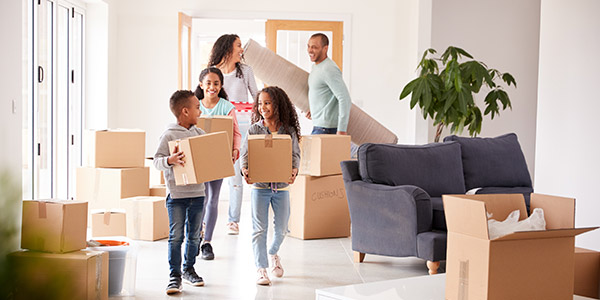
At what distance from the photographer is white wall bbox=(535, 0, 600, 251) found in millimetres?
4609

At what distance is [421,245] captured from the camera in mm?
3537

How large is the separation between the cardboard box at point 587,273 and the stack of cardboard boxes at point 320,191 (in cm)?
235

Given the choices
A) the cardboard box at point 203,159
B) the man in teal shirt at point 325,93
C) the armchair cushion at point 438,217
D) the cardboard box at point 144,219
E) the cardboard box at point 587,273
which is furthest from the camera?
the man in teal shirt at point 325,93

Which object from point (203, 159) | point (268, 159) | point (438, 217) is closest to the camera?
point (203, 159)

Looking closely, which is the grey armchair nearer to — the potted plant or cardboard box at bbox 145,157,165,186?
the potted plant

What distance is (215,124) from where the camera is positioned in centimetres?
394

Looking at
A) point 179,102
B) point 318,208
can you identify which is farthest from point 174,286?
point 318,208

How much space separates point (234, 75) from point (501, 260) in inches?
131

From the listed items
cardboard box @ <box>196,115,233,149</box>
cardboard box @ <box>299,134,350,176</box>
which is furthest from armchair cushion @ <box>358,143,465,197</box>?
cardboard box @ <box>196,115,233,149</box>

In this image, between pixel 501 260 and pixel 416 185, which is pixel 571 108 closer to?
pixel 416 185

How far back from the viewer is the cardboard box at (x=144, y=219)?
4.57 m

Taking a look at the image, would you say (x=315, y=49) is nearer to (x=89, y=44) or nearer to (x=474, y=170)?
(x=474, y=170)

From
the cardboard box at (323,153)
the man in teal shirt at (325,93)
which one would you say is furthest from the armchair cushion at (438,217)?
the man in teal shirt at (325,93)

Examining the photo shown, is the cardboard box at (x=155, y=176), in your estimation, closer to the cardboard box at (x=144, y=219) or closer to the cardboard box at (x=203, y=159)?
the cardboard box at (x=144, y=219)
